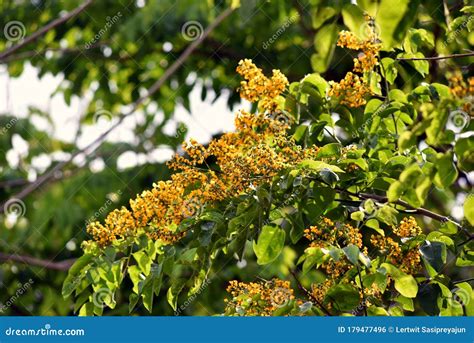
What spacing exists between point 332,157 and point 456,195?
11.6 ft

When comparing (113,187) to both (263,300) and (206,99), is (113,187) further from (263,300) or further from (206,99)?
(263,300)

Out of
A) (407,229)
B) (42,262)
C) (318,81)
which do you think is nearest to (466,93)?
(407,229)

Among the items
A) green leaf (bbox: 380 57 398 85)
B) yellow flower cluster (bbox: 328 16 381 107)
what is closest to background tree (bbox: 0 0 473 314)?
green leaf (bbox: 380 57 398 85)

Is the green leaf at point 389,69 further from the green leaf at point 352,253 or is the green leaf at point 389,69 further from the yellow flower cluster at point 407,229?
the green leaf at point 352,253

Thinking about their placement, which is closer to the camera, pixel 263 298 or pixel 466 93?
pixel 466 93

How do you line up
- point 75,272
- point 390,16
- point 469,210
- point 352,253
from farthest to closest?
point 75,272, point 352,253, point 469,210, point 390,16

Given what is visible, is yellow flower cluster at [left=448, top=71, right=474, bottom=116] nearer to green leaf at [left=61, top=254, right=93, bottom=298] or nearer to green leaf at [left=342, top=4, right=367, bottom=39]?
green leaf at [left=342, top=4, right=367, bottom=39]

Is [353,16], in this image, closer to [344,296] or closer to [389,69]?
[344,296]

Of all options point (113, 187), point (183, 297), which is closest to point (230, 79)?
point (113, 187)

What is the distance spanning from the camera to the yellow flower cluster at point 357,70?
2234mm

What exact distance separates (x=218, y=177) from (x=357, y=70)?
52 cm

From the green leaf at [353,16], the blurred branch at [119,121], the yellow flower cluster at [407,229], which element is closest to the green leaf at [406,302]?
the yellow flower cluster at [407,229]

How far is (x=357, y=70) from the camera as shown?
231 centimetres

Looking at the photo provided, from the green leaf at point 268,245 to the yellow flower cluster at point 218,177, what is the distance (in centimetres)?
13
